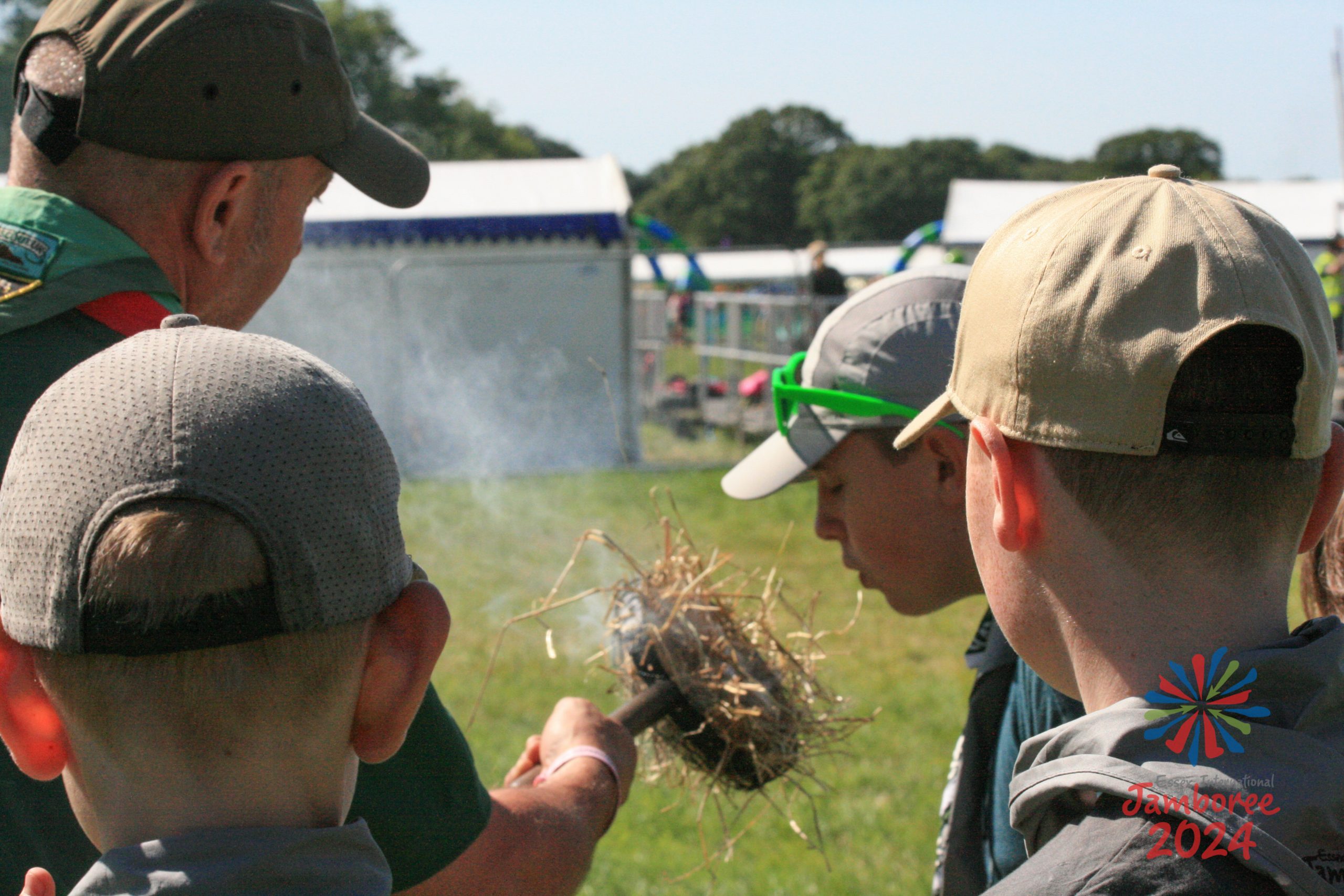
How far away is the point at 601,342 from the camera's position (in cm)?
1350

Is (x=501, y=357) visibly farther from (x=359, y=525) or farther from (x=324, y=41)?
(x=359, y=525)

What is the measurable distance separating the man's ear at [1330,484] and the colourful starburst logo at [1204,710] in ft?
0.64

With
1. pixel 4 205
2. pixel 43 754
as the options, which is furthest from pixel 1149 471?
pixel 4 205

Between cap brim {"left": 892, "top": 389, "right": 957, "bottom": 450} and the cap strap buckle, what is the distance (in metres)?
1.33

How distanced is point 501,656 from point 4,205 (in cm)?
520

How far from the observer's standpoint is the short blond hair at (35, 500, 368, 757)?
1.02 metres

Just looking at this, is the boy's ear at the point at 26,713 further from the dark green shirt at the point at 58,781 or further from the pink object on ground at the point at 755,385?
the pink object on ground at the point at 755,385

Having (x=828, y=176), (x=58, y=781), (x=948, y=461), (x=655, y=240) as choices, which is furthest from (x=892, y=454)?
(x=828, y=176)

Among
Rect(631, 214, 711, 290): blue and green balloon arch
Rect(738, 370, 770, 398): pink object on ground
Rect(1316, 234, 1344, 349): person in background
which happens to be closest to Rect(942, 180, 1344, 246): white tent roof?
Rect(1316, 234, 1344, 349): person in background

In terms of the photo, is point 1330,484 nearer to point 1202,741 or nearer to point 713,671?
point 1202,741

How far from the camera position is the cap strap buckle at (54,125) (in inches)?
71.4

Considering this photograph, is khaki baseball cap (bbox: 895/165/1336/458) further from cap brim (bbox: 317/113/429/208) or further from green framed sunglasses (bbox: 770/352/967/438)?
cap brim (bbox: 317/113/429/208)

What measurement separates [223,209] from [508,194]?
1245 cm

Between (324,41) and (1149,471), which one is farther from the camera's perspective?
(324,41)
